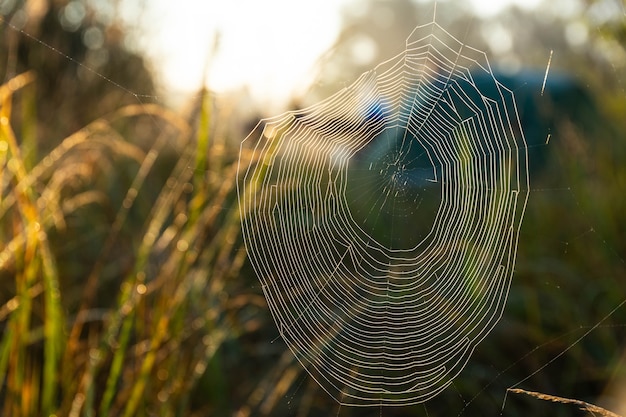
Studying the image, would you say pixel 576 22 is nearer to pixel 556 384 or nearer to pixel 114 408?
pixel 556 384

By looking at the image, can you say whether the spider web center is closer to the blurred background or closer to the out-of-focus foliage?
the blurred background

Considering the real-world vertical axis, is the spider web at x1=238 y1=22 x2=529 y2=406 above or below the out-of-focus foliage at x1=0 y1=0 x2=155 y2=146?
above

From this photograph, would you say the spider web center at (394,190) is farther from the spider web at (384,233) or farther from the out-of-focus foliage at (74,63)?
the out-of-focus foliage at (74,63)

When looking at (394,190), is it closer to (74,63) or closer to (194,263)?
(194,263)

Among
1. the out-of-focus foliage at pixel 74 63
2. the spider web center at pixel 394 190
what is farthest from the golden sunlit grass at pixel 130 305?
the out-of-focus foliage at pixel 74 63

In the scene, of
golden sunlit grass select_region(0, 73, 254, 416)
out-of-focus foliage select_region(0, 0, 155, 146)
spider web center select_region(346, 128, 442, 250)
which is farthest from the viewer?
out-of-focus foliage select_region(0, 0, 155, 146)

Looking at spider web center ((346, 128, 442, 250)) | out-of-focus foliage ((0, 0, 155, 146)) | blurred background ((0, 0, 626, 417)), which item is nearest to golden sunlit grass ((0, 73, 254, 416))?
blurred background ((0, 0, 626, 417))
